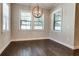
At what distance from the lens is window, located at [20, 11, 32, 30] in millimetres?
1773

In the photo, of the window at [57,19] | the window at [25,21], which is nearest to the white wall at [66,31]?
the window at [57,19]

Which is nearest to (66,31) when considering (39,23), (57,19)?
(57,19)

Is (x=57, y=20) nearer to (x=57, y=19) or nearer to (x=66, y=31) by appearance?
(x=57, y=19)

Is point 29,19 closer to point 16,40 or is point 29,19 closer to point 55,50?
point 16,40

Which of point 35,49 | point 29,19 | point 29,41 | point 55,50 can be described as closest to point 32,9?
point 29,19

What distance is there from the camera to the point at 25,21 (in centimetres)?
180

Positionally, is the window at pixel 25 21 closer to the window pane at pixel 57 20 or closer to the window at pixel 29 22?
the window at pixel 29 22

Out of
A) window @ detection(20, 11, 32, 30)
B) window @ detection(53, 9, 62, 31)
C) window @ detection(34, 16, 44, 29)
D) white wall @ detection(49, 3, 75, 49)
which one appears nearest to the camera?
window @ detection(20, 11, 32, 30)

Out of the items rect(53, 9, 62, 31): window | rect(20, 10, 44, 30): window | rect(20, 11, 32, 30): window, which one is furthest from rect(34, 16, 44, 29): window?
rect(53, 9, 62, 31): window

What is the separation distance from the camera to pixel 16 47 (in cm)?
210

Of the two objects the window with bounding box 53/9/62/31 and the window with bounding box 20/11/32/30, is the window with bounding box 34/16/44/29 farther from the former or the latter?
the window with bounding box 53/9/62/31

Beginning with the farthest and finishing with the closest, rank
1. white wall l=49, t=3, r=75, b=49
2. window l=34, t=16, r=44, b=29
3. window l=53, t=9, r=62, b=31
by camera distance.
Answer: white wall l=49, t=3, r=75, b=49, window l=53, t=9, r=62, b=31, window l=34, t=16, r=44, b=29

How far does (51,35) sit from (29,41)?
466mm

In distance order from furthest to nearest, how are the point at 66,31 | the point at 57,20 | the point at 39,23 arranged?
the point at 66,31
the point at 57,20
the point at 39,23
